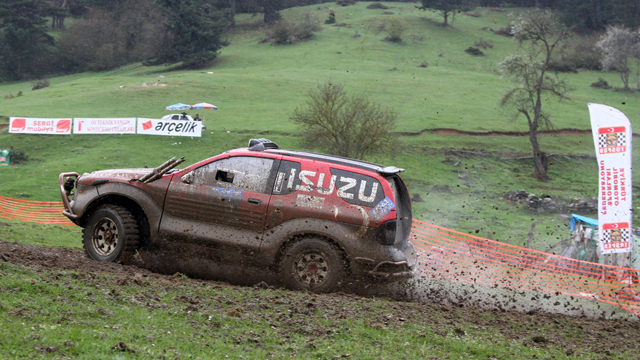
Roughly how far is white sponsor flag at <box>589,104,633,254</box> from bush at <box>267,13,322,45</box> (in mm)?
69398

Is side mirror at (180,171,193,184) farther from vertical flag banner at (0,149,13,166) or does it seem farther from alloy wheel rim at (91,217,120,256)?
vertical flag banner at (0,149,13,166)

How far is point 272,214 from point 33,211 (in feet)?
60.5

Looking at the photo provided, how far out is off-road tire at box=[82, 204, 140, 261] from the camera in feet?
26.4

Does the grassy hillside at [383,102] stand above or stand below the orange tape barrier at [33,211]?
above

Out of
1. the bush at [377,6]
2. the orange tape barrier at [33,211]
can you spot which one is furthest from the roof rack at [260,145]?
the bush at [377,6]

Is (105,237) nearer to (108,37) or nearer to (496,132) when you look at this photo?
(496,132)

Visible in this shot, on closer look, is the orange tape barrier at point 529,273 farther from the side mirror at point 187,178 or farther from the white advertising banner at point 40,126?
the white advertising banner at point 40,126

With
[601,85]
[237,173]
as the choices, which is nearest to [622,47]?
[601,85]

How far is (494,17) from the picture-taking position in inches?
3868

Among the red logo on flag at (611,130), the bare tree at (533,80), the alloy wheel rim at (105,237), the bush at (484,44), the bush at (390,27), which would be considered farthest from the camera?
the bush at (390,27)

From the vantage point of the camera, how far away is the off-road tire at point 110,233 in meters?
8.05

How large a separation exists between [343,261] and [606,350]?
126 inches

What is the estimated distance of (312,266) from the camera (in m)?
7.67

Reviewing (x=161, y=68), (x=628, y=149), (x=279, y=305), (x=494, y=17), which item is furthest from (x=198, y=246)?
(x=494, y=17)
